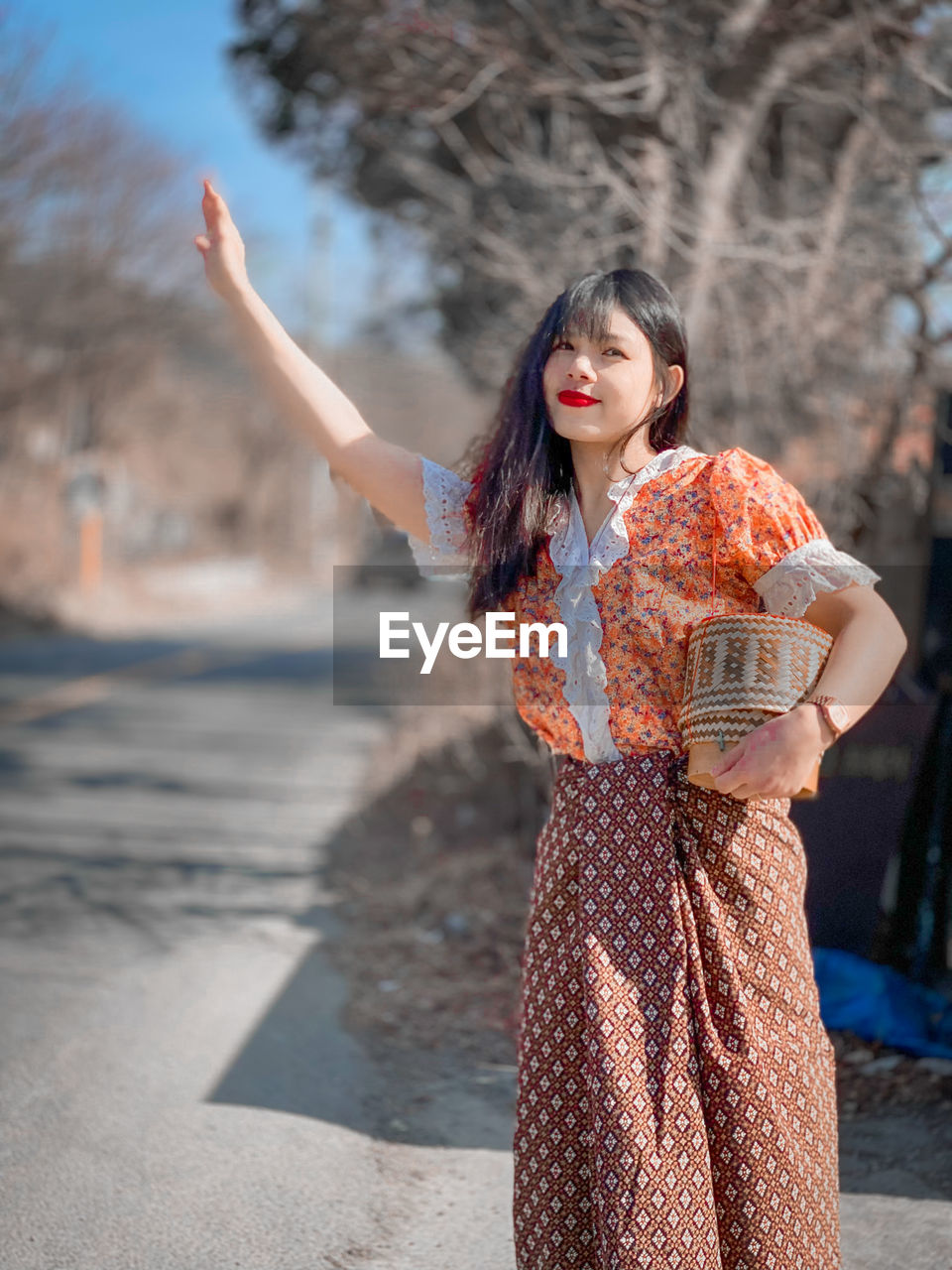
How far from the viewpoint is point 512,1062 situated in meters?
4.00

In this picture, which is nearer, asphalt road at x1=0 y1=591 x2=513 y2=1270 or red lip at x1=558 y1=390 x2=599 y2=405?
red lip at x1=558 y1=390 x2=599 y2=405

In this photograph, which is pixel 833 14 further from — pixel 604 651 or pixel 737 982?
pixel 737 982

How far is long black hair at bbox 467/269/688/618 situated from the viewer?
225 cm

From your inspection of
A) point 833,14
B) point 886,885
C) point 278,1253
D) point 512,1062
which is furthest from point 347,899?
point 833,14


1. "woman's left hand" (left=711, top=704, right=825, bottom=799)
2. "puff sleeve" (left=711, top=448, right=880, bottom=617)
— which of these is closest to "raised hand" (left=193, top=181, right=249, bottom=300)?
"puff sleeve" (left=711, top=448, right=880, bottom=617)

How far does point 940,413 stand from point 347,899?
3295 millimetres

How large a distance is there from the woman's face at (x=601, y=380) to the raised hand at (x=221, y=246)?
67cm

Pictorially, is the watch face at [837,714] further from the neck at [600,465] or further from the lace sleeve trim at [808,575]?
the neck at [600,465]

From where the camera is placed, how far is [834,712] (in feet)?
6.56

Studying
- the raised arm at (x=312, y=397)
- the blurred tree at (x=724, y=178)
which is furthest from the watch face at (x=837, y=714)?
the blurred tree at (x=724, y=178)

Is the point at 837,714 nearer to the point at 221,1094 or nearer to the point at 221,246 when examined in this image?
the point at 221,246

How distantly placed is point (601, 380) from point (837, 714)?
28.2 inches

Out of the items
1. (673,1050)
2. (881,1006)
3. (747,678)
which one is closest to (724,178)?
(881,1006)

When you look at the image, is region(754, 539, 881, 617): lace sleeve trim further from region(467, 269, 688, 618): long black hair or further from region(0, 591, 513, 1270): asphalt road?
region(0, 591, 513, 1270): asphalt road
